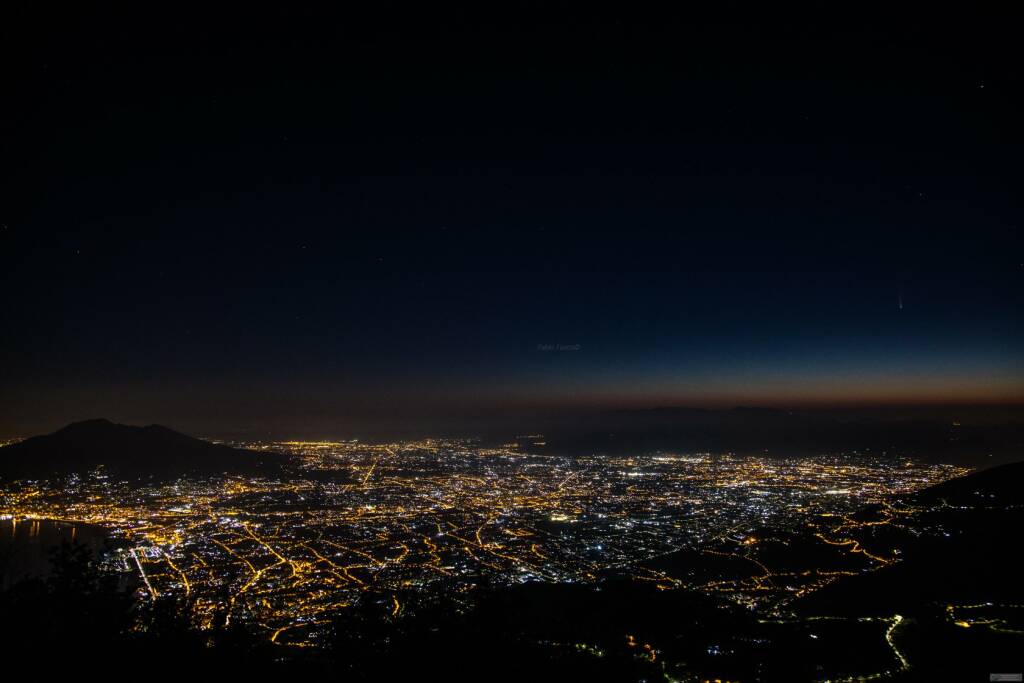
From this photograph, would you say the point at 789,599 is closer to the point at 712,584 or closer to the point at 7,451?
the point at 712,584

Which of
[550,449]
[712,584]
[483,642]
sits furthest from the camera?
[550,449]

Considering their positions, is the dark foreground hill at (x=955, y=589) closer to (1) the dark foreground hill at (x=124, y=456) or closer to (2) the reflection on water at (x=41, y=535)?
(2) the reflection on water at (x=41, y=535)

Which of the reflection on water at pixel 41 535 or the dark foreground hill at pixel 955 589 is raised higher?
the dark foreground hill at pixel 955 589

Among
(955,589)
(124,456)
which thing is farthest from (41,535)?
(955,589)

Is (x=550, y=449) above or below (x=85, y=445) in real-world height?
below

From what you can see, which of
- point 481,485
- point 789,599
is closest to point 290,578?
point 789,599

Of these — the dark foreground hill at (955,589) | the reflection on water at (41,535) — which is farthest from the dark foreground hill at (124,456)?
the dark foreground hill at (955,589)

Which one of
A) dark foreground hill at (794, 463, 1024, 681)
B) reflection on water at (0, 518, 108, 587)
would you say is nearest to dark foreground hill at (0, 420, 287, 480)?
reflection on water at (0, 518, 108, 587)

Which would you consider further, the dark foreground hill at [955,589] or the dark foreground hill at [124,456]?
the dark foreground hill at [124,456]

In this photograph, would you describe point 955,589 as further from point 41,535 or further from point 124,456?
point 124,456
